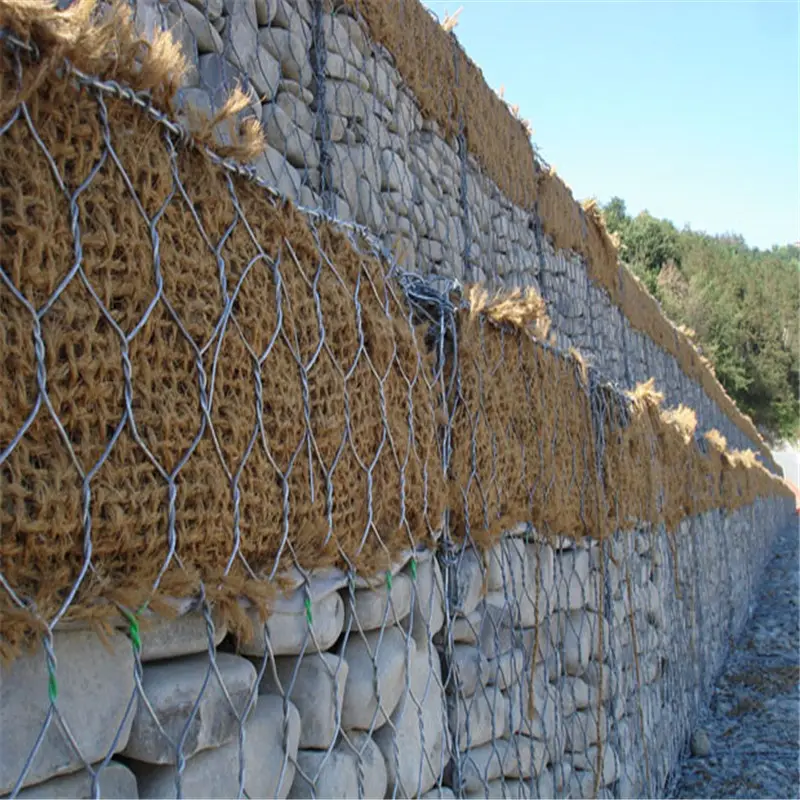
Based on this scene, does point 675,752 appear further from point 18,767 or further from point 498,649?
point 18,767

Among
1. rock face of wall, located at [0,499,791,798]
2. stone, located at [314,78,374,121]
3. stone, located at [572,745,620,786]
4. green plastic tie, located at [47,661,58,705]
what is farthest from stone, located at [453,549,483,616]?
stone, located at [314,78,374,121]

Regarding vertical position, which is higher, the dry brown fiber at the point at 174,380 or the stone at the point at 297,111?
the stone at the point at 297,111

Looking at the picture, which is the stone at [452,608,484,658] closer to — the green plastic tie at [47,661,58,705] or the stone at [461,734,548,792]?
the stone at [461,734,548,792]

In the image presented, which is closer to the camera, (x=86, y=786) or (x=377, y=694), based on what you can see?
(x=86, y=786)

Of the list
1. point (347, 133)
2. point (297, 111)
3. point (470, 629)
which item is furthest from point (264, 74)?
point (470, 629)

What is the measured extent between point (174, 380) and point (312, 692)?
619mm

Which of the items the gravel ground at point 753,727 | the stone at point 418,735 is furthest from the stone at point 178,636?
the gravel ground at point 753,727

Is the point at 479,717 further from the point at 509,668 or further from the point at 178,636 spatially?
the point at 178,636

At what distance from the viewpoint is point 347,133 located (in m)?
2.86

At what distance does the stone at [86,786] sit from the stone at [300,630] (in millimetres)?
264

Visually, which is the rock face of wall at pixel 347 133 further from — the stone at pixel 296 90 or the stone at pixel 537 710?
the stone at pixel 537 710

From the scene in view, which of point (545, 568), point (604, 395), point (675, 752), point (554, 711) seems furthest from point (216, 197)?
point (675, 752)

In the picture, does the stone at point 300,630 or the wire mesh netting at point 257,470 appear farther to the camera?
the stone at point 300,630

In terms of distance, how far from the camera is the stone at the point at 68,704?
93cm
